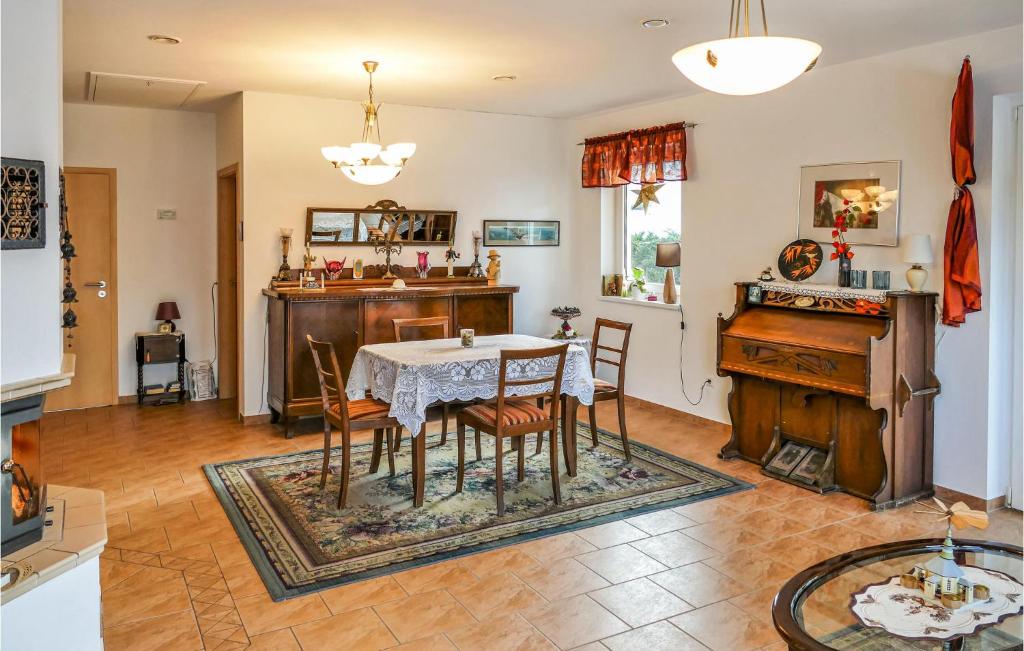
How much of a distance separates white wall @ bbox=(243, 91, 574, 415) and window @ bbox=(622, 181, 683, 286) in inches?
26.4

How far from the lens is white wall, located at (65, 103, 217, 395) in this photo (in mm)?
6477

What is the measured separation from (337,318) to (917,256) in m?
3.80

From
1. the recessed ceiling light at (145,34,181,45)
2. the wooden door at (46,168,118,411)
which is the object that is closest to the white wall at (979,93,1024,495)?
the recessed ceiling light at (145,34,181,45)

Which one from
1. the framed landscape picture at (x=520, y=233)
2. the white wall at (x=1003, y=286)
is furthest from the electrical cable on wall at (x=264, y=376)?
the white wall at (x=1003, y=286)

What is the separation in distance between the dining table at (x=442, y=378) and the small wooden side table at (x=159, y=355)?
110 inches

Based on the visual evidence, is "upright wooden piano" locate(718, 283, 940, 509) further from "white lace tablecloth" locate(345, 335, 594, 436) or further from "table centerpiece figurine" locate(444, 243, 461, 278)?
"table centerpiece figurine" locate(444, 243, 461, 278)

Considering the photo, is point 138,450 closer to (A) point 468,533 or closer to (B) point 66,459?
(B) point 66,459

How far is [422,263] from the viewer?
21.4 feet

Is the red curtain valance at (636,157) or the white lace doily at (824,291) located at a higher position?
the red curtain valance at (636,157)

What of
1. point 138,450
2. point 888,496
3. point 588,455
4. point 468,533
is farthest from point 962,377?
point 138,450

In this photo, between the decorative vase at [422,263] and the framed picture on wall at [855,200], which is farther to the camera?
the decorative vase at [422,263]

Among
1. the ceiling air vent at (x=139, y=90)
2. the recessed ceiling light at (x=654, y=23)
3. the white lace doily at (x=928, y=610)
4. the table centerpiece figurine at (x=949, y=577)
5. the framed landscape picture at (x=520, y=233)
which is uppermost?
the ceiling air vent at (x=139, y=90)

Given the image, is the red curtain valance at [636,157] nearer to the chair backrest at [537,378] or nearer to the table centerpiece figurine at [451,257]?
the table centerpiece figurine at [451,257]

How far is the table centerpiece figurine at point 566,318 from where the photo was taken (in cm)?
649
